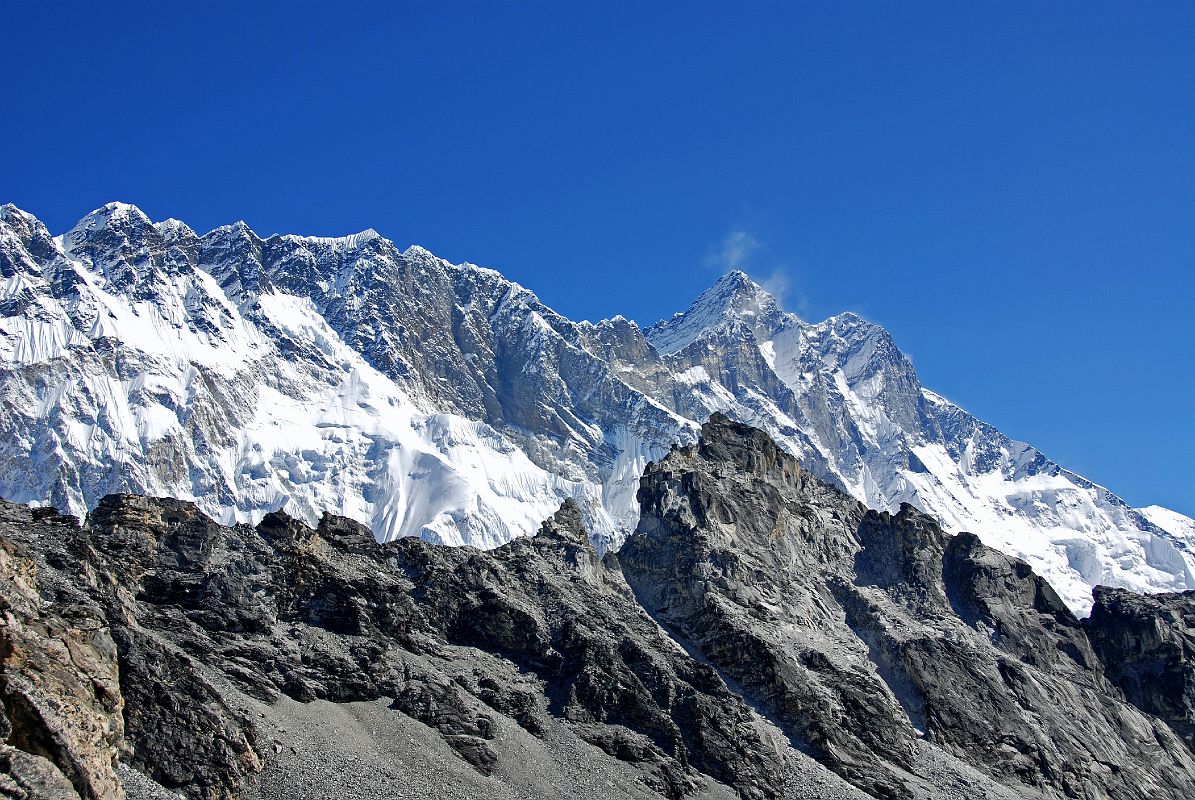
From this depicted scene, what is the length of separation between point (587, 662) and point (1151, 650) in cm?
7802

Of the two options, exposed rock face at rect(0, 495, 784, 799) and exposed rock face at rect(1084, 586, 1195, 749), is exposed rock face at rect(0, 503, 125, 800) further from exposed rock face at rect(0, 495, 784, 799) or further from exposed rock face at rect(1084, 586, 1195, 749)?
exposed rock face at rect(1084, 586, 1195, 749)

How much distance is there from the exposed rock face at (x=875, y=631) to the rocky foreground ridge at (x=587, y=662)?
387 millimetres

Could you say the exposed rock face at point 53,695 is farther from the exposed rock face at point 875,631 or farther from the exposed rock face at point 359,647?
the exposed rock face at point 875,631

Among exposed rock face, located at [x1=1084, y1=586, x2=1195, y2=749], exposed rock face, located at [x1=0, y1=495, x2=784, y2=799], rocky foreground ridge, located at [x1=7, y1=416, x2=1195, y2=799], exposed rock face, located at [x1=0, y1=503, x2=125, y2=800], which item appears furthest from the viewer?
exposed rock face, located at [x1=1084, y1=586, x2=1195, y2=749]

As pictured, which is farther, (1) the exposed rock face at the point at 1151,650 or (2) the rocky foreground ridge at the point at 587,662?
(1) the exposed rock face at the point at 1151,650

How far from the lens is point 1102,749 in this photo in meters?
127

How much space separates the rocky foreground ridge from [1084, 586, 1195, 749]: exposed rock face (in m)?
0.33

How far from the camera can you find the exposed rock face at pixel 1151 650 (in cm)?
14162

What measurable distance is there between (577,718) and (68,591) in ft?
136

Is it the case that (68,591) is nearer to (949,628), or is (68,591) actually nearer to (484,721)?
(484,721)

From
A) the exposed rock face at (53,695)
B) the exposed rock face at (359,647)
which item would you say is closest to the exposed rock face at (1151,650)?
the exposed rock face at (359,647)

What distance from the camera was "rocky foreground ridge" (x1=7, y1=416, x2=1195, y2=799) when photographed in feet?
244

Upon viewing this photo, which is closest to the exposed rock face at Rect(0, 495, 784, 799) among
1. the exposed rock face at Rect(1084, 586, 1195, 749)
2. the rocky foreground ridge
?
the rocky foreground ridge

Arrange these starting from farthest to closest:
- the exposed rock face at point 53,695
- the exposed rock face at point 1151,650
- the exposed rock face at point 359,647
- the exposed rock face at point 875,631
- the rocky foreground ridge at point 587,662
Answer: the exposed rock face at point 1151,650 < the exposed rock face at point 875,631 < the exposed rock face at point 359,647 < the rocky foreground ridge at point 587,662 < the exposed rock face at point 53,695
